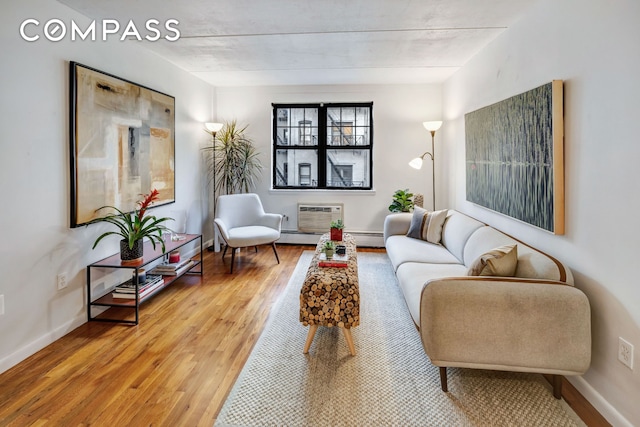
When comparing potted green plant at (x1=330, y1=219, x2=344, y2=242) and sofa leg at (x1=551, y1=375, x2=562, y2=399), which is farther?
potted green plant at (x1=330, y1=219, x2=344, y2=242)

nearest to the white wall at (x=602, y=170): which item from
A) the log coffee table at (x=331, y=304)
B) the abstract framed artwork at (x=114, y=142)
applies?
the log coffee table at (x=331, y=304)

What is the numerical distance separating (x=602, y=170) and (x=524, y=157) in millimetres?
790

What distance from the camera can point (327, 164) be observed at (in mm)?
5668

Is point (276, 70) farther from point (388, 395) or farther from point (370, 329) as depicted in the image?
point (388, 395)

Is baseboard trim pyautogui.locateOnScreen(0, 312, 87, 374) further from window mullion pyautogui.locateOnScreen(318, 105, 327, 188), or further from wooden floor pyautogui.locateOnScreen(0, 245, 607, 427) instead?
window mullion pyautogui.locateOnScreen(318, 105, 327, 188)

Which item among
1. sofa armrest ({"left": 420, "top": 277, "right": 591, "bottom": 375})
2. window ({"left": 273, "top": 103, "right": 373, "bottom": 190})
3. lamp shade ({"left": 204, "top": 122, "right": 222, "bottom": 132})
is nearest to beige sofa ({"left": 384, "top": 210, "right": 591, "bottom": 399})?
sofa armrest ({"left": 420, "top": 277, "right": 591, "bottom": 375})

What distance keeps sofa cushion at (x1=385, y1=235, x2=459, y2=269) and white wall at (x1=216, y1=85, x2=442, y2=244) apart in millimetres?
1435

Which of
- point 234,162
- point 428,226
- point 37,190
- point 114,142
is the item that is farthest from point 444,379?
point 234,162

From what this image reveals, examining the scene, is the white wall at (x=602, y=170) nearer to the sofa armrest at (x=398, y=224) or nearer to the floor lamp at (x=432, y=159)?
the sofa armrest at (x=398, y=224)

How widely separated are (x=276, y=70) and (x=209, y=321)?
3100mm

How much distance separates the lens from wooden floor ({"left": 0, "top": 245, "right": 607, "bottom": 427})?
181 centimetres

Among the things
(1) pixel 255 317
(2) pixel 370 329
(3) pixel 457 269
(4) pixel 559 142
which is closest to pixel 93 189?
(1) pixel 255 317

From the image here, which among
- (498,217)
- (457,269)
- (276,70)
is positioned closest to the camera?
(457,269)

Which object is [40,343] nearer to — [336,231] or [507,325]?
[336,231]
